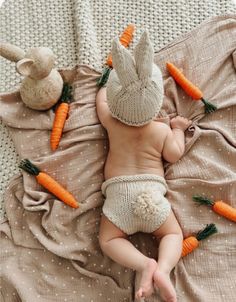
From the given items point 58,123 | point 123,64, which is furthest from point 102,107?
point 123,64

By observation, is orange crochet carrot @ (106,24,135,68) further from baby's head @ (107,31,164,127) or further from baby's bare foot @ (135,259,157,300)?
baby's bare foot @ (135,259,157,300)

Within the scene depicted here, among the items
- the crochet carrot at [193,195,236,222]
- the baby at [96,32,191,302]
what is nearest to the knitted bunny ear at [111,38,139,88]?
the baby at [96,32,191,302]

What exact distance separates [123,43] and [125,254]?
0.60 meters

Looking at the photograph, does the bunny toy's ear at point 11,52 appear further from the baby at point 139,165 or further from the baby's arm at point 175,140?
the baby's arm at point 175,140

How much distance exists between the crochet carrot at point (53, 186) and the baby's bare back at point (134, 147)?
118mm

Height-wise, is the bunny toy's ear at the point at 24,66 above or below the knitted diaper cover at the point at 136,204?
above

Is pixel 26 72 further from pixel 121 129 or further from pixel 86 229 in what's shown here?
pixel 86 229

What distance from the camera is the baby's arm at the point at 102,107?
4.23 ft

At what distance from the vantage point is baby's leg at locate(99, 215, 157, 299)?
43.0 inches

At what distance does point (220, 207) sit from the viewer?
50.4 inches

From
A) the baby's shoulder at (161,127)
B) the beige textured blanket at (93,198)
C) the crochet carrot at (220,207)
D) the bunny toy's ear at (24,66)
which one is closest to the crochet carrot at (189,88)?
the beige textured blanket at (93,198)

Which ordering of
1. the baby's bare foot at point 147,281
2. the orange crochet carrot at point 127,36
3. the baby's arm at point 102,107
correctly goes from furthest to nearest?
the orange crochet carrot at point 127,36, the baby's arm at point 102,107, the baby's bare foot at point 147,281

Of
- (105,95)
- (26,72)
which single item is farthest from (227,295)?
(26,72)

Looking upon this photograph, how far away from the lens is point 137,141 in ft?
4.10
